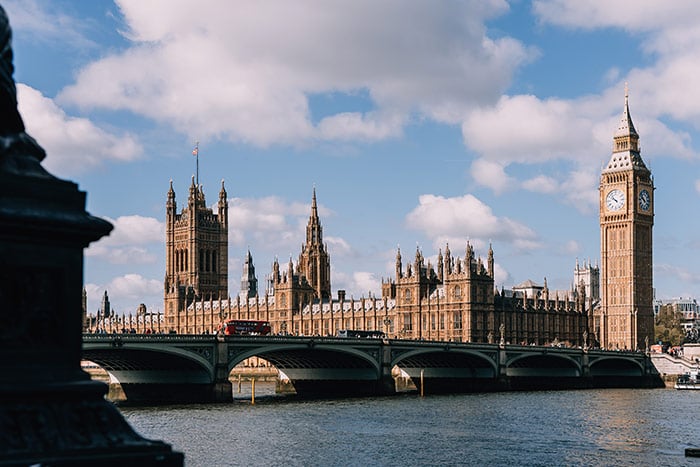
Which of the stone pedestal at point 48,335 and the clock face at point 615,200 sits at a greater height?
the clock face at point 615,200

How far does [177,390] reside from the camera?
71.2 metres

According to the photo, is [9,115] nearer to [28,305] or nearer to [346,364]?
[28,305]

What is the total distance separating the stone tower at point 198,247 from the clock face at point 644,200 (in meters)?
67.8

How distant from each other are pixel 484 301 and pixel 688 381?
24.8 metres

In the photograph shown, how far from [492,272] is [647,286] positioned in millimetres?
25460

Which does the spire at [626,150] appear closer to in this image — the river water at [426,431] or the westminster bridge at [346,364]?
the westminster bridge at [346,364]

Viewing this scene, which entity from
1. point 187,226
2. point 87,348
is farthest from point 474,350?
point 187,226

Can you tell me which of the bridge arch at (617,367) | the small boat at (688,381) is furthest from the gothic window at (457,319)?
the small boat at (688,381)

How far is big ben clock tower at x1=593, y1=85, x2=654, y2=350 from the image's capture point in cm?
13025

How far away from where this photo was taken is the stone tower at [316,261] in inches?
5906

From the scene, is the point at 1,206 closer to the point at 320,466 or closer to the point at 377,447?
the point at 320,466

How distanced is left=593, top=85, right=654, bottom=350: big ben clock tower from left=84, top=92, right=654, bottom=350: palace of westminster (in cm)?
12

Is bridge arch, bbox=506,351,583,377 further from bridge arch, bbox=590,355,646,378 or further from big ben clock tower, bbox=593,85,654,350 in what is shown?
big ben clock tower, bbox=593,85,654,350

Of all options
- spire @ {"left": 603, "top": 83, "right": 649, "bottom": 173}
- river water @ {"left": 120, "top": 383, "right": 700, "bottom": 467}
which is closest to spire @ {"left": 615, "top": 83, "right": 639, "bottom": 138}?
spire @ {"left": 603, "top": 83, "right": 649, "bottom": 173}
